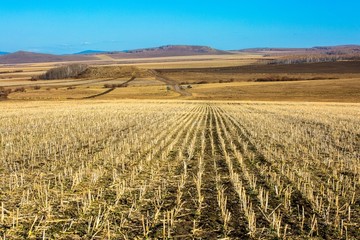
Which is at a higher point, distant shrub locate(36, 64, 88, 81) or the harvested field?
distant shrub locate(36, 64, 88, 81)

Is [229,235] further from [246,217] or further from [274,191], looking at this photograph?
[274,191]

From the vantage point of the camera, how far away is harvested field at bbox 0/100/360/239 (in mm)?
7590

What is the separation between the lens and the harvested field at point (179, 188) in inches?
299

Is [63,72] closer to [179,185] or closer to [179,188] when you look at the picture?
[179,185]

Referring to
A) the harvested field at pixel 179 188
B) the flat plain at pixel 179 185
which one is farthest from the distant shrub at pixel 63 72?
the harvested field at pixel 179 188

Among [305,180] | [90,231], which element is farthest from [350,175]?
[90,231]

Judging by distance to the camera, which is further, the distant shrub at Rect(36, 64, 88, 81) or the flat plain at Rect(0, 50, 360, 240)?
the distant shrub at Rect(36, 64, 88, 81)

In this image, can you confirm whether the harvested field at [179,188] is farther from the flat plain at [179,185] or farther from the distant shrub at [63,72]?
the distant shrub at [63,72]

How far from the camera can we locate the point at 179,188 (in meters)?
10.4

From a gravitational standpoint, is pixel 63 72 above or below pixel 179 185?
above

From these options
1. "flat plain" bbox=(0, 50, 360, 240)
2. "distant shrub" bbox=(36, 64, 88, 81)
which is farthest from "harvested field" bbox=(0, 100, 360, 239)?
"distant shrub" bbox=(36, 64, 88, 81)

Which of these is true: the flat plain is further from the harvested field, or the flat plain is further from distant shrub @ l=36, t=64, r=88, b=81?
distant shrub @ l=36, t=64, r=88, b=81

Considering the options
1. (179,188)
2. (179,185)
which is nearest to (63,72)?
(179,185)

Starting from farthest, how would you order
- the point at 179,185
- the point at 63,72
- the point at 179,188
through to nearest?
1. the point at 63,72
2. the point at 179,185
3. the point at 179,188
